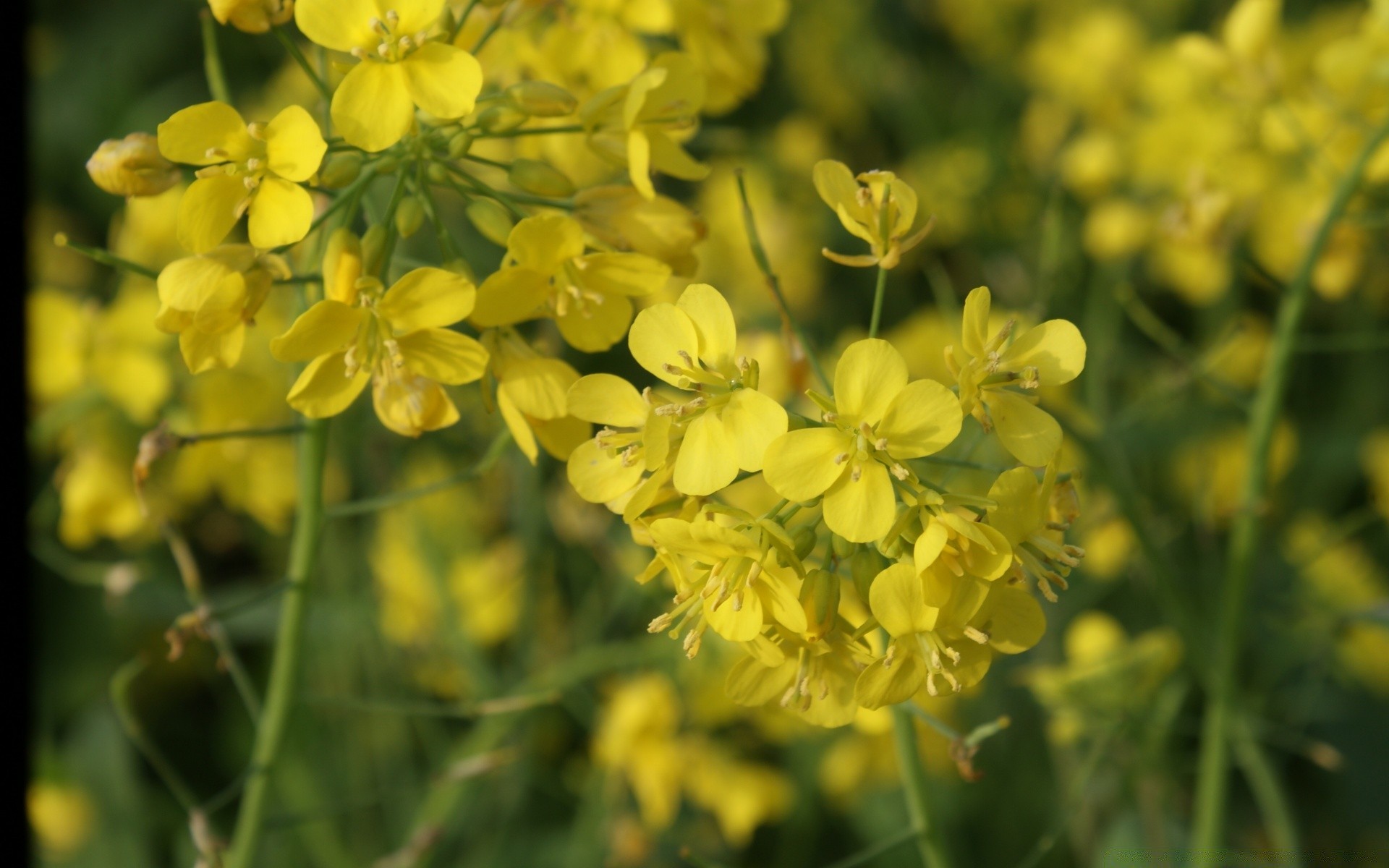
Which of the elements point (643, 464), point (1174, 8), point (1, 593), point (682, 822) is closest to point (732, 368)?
point (643, 464)

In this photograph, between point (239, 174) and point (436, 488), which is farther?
point (436, 488)

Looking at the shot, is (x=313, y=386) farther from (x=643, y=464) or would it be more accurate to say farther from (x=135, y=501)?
(x=135, y=501)

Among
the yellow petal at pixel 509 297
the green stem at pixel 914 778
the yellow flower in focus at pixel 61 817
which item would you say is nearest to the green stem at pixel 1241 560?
the green stem at pixel 914 778

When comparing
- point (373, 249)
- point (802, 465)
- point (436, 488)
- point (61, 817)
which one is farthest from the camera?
point (61, 817)

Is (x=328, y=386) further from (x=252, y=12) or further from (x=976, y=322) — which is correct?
(x=976, y=322)

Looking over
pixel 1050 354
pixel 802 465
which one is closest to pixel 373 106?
pixel 802 465

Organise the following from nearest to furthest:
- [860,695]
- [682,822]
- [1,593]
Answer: [860,695], [1,593], [682,822]
